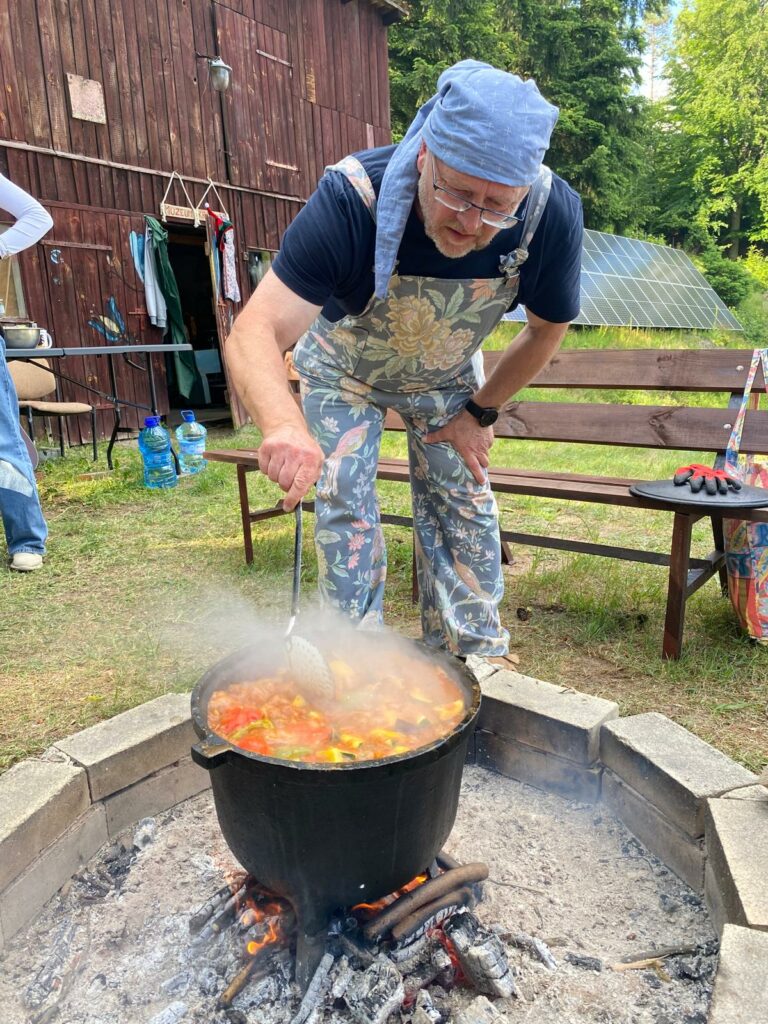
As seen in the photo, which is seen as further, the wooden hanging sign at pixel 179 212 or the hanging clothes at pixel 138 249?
the wooden hanging sign at pixel 179 212

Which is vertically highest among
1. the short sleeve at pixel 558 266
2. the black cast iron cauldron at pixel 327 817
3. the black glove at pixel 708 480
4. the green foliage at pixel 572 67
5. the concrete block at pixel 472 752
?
the green foliage at pixel 572 67

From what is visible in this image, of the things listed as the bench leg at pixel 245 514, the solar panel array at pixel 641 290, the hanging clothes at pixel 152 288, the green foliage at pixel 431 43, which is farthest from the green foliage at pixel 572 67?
the bench leg at pixel 245 514

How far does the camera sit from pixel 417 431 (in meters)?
2.45

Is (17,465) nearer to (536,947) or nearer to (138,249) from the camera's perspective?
(536,947)

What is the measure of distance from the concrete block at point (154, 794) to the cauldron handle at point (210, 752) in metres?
0.82

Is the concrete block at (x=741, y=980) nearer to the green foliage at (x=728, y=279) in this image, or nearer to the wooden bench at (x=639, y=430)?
the wooden bench at (x=639, y=430)

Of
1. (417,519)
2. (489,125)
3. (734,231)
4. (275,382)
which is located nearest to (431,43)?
(734,231)

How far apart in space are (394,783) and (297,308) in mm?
1158

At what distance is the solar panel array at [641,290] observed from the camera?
14539 millimetres

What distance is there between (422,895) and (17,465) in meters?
3.45

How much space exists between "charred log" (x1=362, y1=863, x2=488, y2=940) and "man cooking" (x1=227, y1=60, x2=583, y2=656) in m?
0.76

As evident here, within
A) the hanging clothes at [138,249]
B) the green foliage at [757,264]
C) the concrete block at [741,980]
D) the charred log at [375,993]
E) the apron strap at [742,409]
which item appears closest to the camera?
the concrete block at [741,980]

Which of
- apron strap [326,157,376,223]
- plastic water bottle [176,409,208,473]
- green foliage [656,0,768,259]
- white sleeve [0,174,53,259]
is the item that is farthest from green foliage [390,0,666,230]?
apron strap [326,157,376,223]

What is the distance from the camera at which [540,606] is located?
3.64m
